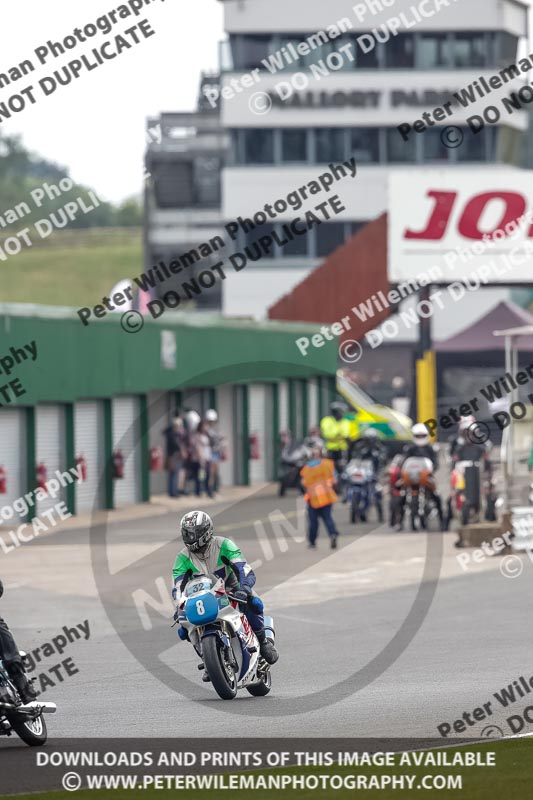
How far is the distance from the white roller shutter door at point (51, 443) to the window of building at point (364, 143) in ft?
142

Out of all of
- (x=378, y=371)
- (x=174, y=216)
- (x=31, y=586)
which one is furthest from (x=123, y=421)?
(x=174, y=216)

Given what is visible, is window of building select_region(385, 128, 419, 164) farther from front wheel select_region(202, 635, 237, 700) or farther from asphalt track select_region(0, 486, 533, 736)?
front wheel select_region(202, 635, 237, 700)

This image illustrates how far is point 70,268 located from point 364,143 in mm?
57853

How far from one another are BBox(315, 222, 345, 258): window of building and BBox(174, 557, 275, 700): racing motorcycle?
6010 cm

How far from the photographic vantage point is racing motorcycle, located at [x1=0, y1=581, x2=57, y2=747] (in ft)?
34.8

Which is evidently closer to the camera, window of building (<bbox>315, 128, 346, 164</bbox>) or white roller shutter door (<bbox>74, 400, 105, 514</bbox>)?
white roller shutter door (<bbox>74, 400, 105, 514</bbox>)

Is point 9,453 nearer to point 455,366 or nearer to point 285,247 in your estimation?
point 455,366

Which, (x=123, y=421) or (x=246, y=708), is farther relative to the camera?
(x=123, y=421)

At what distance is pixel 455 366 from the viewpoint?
5384 cm

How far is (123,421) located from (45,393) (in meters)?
4.33

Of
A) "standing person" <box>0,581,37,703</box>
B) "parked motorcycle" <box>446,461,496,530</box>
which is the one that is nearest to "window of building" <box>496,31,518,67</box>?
"parked motorcycle" <box>446,461,496,530</box>

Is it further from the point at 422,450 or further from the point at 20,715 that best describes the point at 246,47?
the point at 20,715

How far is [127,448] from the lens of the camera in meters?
35.7

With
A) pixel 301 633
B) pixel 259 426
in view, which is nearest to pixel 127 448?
pixel 259 426
